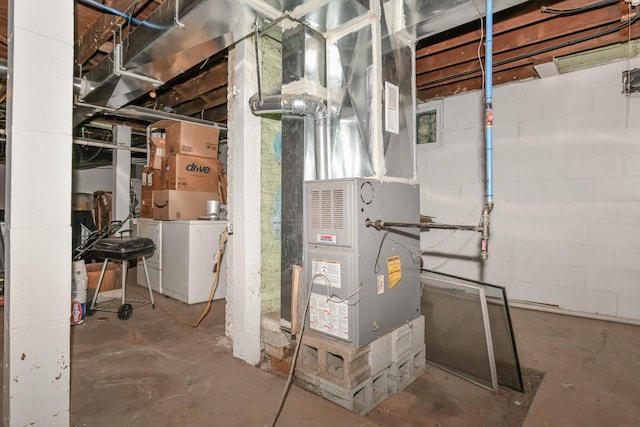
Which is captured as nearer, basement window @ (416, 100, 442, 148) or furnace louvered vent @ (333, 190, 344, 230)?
furnace louvered vent @ (333, 190, 344, 230)

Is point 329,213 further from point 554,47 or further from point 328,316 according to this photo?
point 554,47

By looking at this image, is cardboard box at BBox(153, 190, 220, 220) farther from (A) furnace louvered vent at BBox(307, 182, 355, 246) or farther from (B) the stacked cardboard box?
(A) furnace louvered vent at BBox(307, 182, 355, 246)

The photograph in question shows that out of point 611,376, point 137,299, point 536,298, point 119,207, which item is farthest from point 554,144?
point 119,207

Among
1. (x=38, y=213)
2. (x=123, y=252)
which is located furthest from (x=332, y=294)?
(x=123, y=252)

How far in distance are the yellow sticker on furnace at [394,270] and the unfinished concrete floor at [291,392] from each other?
0.66m

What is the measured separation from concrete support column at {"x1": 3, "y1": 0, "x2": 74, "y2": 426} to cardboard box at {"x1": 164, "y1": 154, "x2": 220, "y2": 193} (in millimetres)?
2373

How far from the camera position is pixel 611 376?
7.11 ft

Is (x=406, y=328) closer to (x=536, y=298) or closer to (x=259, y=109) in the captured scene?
(x=259, y=109)

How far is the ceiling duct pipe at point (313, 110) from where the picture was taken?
6.18 feet

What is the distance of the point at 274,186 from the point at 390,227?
1.01 metres

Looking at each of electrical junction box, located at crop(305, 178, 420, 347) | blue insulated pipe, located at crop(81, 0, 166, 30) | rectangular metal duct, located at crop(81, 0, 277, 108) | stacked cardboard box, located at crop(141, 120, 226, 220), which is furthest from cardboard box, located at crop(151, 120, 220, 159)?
electrical junction box, located at crop(305, 178, 420, 347)

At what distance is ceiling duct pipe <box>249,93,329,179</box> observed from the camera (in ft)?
6.18

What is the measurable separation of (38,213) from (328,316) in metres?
1.45

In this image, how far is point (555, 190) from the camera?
3.45 meters
